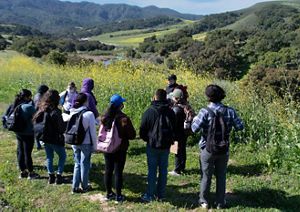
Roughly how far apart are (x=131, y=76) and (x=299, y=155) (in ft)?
24.5

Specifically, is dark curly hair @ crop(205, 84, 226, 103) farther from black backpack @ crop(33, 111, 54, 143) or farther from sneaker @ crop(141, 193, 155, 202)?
black backpack @ crop(33, 111, 54, 143)

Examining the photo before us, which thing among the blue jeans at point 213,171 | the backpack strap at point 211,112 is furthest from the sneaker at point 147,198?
the backpack strap at point 211,112

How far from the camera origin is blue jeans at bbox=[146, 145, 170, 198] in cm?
663

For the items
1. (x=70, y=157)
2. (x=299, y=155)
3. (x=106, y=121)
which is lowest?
(x=70, y=157)

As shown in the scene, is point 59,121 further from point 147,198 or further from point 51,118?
point 147,198

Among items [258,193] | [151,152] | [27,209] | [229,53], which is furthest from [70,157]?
[229,53]

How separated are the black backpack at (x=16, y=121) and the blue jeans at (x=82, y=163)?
118 centimetres

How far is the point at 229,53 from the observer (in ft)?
146

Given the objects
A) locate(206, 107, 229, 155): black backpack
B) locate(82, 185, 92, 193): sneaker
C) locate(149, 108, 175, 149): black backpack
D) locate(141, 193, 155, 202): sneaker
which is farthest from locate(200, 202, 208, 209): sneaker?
locate(82, 185, 92, 193): sneaker

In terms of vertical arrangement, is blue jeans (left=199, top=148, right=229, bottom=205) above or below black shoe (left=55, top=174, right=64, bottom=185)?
above

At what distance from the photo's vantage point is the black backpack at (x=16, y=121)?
24.9ft

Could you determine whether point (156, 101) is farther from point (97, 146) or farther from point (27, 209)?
point (27, 209)

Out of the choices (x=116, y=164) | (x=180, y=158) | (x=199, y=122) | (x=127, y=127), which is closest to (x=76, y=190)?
(x=116, y=164)

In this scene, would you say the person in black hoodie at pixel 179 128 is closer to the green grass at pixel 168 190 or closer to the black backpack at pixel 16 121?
the green grass at pixel 168 190
